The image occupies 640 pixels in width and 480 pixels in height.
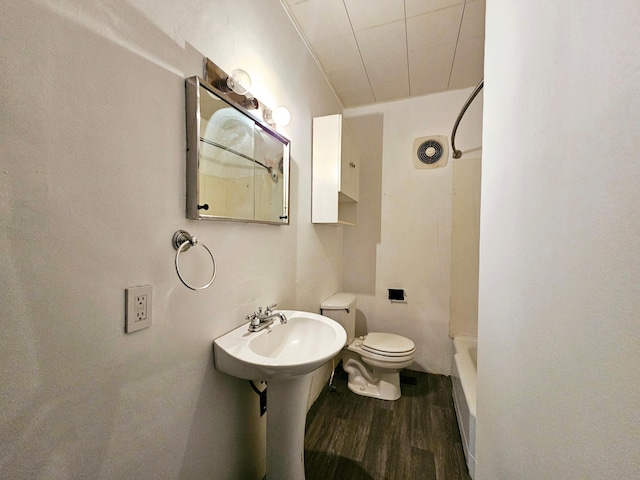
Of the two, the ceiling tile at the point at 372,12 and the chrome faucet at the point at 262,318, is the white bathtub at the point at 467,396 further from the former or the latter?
the ceiling tile at the point at 372,12

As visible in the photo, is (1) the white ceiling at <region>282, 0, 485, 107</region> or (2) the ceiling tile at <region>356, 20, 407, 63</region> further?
(2) the ceiling tile at <region>356, 20, 407, 63</region>

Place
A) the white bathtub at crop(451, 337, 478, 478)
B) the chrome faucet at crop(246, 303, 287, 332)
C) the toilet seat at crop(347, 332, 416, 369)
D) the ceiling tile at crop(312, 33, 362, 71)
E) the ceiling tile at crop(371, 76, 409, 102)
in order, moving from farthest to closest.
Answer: the ceiling tile at crop(371, 76, 409, 102)
the toilet seat at crop(347, 332, 416, 369)
the ceiling tile at crop(312, 33, 362, 71)
the white bathtub at crop(451, 337, 478, 478)
the chrome faucet at crop(246, 303, 287, 332)

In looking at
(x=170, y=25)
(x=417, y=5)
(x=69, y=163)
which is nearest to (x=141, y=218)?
(x=69, y=163)

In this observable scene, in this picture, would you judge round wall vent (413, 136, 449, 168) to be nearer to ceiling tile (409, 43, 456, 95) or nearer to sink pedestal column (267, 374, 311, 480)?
ceiling tile (409, 43, 456, 95)

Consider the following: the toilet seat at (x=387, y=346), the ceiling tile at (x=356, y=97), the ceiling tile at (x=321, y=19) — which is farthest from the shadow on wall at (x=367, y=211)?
the ceiling tile at (x=321, y=19)

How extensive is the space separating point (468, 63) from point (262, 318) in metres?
2.26

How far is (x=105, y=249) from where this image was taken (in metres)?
0.64

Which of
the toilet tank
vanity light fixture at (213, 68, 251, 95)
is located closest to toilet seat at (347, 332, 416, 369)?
the toilet tank

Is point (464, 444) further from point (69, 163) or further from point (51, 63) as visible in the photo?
point (51, 63)

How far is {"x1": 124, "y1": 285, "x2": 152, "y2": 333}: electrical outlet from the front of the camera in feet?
2.25

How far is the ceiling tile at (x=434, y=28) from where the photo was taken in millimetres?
1452

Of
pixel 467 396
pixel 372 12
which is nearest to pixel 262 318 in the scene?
pixel 467 396

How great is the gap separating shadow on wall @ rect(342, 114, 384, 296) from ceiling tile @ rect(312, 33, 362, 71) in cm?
62

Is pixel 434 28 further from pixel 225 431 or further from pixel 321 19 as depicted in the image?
pixel 225 431
